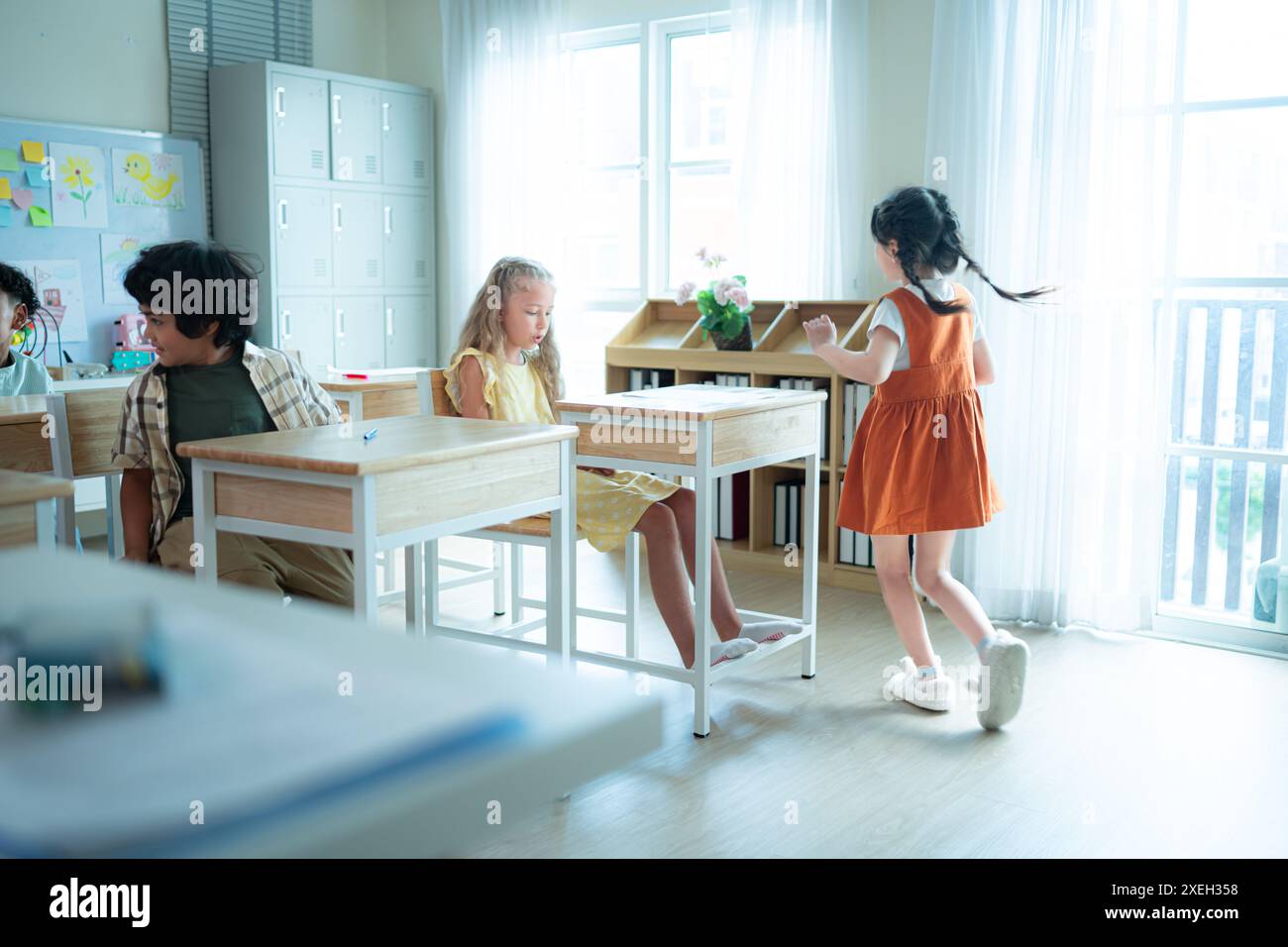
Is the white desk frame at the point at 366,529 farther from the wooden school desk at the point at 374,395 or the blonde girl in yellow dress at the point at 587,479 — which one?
the wooden school desk at the point at 374,395

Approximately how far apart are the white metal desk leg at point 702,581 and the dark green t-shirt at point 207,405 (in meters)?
0.97

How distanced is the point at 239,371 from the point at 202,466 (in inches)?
16.7

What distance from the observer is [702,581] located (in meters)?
2.92

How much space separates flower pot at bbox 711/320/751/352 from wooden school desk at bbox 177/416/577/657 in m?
2.08

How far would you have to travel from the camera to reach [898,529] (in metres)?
2.99

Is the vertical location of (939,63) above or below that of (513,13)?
below

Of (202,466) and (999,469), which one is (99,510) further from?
(999,469)

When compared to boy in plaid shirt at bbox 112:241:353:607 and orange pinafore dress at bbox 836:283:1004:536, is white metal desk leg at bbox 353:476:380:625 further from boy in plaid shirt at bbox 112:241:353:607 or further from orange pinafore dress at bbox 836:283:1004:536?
orange pinafore dress at bbox 836:283:1004:536

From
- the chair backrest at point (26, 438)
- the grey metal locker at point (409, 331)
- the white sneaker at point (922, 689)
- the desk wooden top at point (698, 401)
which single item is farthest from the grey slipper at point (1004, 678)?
the grey metal locker at point (409, 331)

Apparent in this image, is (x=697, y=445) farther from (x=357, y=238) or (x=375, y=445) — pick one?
(x=357, y=238)

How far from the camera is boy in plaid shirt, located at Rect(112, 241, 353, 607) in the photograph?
243cm

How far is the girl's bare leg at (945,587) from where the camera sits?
2938 mm

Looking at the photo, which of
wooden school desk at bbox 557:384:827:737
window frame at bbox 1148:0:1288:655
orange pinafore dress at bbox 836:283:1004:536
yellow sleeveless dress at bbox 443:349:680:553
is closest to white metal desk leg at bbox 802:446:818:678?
wooden school desk at bbox 557:384:827:737
